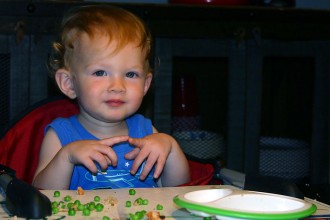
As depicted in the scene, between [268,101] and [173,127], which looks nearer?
[173,127]

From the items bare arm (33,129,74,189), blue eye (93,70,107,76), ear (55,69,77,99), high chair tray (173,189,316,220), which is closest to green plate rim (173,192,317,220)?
high chair tray (173,189,316,220)

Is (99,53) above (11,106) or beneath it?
above

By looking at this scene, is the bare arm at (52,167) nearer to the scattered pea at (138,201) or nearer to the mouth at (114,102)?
the mouth at (114,102)

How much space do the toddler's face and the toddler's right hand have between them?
0.17 meters

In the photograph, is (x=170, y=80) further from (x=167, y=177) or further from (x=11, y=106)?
(x=167, y=177)

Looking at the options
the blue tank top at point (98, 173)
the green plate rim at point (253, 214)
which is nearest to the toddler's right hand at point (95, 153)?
the blue tank top at point (98, 173)

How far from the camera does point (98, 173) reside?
4.05 feet

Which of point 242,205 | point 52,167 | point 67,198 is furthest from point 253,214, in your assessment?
point 52,167

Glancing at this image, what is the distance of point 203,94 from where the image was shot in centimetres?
Result: 241

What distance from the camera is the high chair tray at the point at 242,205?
70 cm

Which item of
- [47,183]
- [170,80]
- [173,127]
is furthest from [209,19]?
[47,183]

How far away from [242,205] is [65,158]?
0.46 m

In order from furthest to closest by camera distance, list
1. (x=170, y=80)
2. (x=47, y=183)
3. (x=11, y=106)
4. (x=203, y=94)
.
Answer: (x=203, y=94)
(x=170, y=80)
(x=11, y=106)
(x=47, y=183)

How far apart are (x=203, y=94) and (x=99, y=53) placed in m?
1.20
